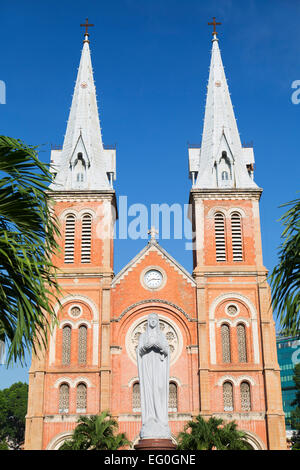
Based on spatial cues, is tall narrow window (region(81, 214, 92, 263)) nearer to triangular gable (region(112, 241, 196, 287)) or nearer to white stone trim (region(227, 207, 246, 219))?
triangular gable (region(112, 241, 196, 287))

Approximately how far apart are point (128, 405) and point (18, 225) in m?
23.7

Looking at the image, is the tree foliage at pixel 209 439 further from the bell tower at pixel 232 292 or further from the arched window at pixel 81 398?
the arched window at pixel 81 398

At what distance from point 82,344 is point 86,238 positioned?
6633mm

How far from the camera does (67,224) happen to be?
131 feet

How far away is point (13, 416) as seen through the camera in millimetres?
72625

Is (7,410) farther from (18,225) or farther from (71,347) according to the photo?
(18,225)

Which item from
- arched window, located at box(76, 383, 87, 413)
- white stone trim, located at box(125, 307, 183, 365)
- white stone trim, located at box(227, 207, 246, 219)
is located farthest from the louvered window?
white stone trim, located at box(227, 207, 246, 219)

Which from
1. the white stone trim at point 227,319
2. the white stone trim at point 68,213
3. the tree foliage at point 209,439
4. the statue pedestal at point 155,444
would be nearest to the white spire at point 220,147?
the white stone trim at point 227,319

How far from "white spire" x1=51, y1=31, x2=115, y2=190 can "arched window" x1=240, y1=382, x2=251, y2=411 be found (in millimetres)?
15048

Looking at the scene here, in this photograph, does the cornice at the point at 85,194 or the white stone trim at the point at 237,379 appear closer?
the white stone trim at the point at 237,379

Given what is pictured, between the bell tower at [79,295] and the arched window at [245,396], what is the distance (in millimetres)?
7447

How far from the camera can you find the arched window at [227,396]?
35500 millimetres

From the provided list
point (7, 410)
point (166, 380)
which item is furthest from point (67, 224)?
point (7, 410)

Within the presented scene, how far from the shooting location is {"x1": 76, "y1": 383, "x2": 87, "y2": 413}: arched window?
3547cm
